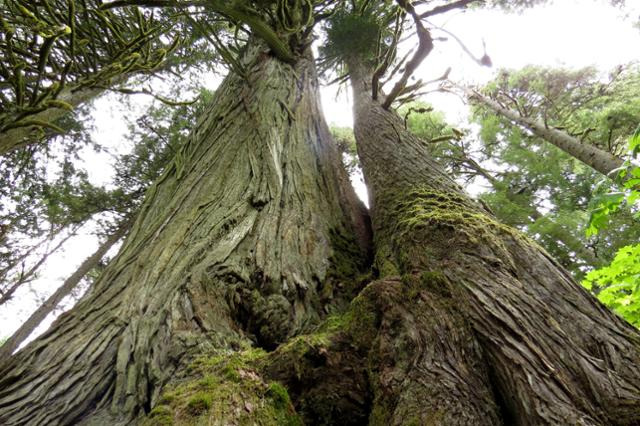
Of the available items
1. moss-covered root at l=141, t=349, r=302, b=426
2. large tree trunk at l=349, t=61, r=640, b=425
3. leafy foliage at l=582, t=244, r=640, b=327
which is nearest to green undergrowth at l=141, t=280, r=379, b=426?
moss-covered root at l=141, t=349, r=302, b=426

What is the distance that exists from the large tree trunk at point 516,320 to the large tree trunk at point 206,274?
0.56 m

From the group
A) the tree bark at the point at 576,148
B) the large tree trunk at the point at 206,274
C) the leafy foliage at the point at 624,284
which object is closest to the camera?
the large tree trunk at the point at 206,274

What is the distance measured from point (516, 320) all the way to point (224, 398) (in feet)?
3.43

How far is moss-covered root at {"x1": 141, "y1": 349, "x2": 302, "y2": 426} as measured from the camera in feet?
3.48

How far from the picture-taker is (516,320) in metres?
1.25

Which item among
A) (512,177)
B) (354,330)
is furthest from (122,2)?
(512,177)

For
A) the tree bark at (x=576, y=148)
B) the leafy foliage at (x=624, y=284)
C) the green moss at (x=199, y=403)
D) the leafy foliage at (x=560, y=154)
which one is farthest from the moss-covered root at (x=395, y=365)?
the leafy foliage at (x=560, y=154)

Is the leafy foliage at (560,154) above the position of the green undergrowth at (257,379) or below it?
above

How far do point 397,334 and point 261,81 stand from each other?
337 centimetres

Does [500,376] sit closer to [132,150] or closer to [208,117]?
[208,117]

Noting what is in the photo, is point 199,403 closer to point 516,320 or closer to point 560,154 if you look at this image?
point 516,320

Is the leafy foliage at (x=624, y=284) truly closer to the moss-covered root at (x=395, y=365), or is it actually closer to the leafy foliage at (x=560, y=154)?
the moss-covered root at (x=395, y=365)

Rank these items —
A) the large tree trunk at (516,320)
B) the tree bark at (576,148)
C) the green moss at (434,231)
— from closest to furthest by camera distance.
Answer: the large tree trunk at (516,320), the green moss at (434,231), the tree bark at (576,148)

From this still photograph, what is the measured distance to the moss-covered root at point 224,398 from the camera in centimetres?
106
